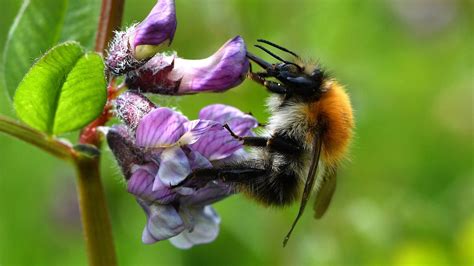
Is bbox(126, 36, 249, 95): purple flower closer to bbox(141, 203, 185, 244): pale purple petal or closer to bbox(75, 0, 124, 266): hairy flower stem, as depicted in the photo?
bbox(75, 0, 124, 266): hairy flower stem

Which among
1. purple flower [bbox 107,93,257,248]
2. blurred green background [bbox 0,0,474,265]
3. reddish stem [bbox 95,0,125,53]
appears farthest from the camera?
blurred green background [bbox 0,0,474,265]

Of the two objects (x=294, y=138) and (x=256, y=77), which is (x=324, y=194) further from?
(x=256, y=77)

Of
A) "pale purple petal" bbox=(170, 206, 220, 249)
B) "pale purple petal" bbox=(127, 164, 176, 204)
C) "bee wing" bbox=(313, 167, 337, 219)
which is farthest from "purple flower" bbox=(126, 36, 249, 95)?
"bee wing" bbox=(313, 167, 337, 219)

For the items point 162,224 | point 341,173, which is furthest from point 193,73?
point 341,173

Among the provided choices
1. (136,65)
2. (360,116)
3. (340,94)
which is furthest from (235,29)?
(136,65)

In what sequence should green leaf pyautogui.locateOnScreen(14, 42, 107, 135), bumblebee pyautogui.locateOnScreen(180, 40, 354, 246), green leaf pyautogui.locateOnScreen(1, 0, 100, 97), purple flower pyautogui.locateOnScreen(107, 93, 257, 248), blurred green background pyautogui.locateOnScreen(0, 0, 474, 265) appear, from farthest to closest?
blurred green background pyautogui.locateOnScreen(0, 0, 474, 265)
green leaf pyautogui.locateOnScreen(1, 0, 100, 97)
bumblebee pyautogui.locateOnScreen(180, 40, 354, 246)
purple flower pyautogui.locateOnScreen(107, 93, 257, 248)
green leaf pyautogui.locateOnScreen(14, 42, 107, 135)

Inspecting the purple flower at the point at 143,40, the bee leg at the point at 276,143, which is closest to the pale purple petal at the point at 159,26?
the purple flower at the point at 143,40
